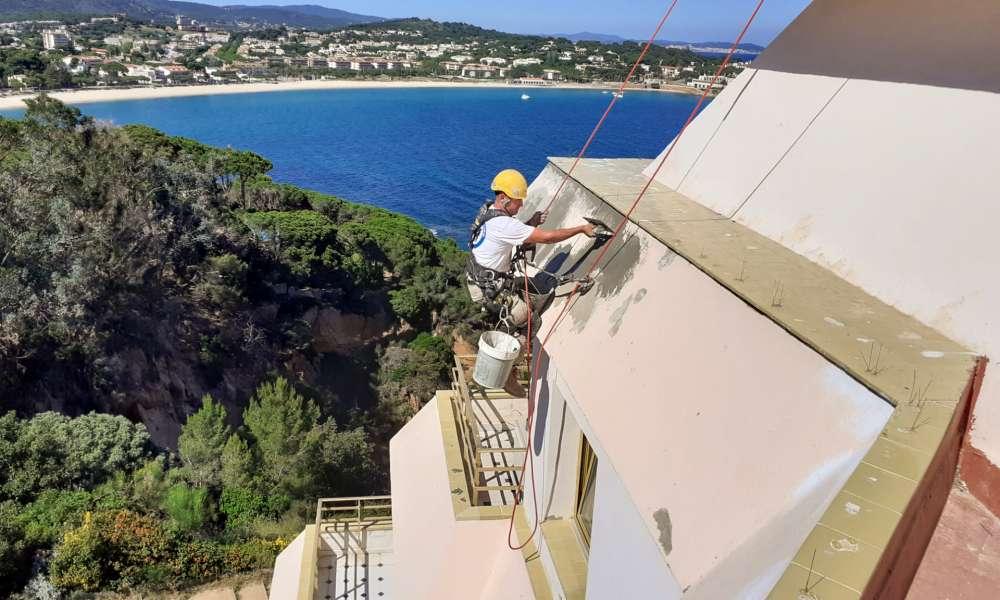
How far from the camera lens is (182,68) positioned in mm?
134500

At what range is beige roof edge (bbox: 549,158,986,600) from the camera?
7.52 ft

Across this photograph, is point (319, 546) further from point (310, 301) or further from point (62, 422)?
point (310, 301)

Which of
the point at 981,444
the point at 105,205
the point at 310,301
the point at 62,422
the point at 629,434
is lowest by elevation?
the point at 310,301

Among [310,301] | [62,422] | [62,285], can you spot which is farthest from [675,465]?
[310,301]

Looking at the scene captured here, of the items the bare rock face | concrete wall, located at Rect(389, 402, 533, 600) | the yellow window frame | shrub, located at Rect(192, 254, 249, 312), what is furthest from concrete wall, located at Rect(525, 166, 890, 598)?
the bare rock face

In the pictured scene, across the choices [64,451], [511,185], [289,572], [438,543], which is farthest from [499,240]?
[64,451]

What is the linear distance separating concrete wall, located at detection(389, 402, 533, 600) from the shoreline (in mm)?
80125

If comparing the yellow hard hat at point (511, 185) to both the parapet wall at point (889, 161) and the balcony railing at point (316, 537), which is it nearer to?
the parapet wall at point (889, 161)

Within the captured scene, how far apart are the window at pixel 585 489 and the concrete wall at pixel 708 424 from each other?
2.70 ft

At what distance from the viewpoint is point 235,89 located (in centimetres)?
13212

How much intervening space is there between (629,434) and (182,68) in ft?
517

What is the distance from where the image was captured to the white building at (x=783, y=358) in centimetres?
273

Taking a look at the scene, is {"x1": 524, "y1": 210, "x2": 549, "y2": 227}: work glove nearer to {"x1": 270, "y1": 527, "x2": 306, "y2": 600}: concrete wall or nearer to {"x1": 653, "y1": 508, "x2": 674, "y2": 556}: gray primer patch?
{"x1": 653, "y1": 508, "x2": 674, "y2": 556}: gray primer patch

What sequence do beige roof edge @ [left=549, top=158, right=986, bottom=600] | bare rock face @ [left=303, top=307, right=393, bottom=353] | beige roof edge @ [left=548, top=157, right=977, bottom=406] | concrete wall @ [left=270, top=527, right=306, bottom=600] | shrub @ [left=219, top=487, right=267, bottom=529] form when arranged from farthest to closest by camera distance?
bare rock face @ [left=303, top=307, right=393, bottom=353], shrub @ [left=219, top=487, right=267, bottom=529], concrete wall @ [left=270, top=527, right=306, bottom=600], beige roof edge @ [left=548, top=157, right=977, bottom=406], beige roof edge @ [left=549, top=158, right=986, bottom=600]
